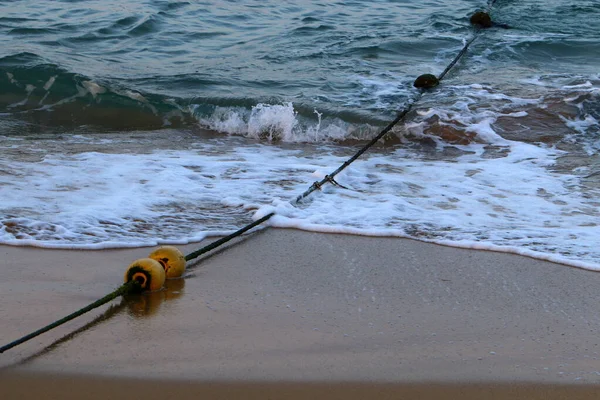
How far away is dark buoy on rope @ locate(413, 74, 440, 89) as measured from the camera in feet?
26.2

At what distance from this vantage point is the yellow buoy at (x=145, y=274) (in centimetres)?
297

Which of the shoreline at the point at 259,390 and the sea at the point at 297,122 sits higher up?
the sea at the point at 297,122

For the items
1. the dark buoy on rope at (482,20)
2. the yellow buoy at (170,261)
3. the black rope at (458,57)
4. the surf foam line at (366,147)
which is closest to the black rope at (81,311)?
the yellow buoy at (170,261)

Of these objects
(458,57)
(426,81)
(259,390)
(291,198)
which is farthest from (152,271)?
(458,57)

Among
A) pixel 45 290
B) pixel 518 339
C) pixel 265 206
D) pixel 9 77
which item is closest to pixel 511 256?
pixel 518 339

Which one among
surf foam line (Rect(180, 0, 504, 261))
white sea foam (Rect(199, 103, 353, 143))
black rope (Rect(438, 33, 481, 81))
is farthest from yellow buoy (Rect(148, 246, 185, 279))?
black rope (Rect(438, 33, 481, 81))

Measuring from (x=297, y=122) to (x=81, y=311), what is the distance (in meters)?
4.53

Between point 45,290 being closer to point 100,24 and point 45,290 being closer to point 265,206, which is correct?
point 265,206

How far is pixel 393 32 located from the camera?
1094cm

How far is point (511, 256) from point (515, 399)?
4.59ft

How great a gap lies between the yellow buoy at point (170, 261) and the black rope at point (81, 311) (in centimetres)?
22

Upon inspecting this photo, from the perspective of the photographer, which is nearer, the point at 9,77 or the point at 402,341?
the point at 402,341

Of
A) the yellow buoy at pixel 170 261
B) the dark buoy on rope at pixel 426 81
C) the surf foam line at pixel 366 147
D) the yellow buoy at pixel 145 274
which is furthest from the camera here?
the dark buoy on rope at pixel 426 81

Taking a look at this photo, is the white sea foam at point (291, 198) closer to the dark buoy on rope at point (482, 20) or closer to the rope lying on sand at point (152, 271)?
the rope lying on sand at point (152, 271)
